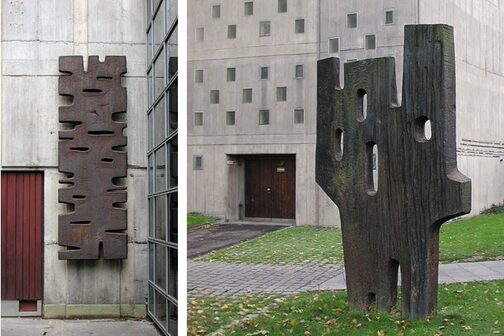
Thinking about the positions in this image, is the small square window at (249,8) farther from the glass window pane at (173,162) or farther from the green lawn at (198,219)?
the glass window pane at (173,162)

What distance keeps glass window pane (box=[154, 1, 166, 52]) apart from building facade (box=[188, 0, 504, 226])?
502 inches

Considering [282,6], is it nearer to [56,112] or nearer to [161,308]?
[56,112]

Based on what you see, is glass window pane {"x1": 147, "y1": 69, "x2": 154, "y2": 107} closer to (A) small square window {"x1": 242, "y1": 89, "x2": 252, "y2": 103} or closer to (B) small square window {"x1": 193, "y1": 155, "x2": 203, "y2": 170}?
(A) small square window {"x1": 242, "y1": 89, "x2": 252, "y2": 103}

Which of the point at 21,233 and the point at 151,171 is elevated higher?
the point at 151,171

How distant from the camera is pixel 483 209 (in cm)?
2598

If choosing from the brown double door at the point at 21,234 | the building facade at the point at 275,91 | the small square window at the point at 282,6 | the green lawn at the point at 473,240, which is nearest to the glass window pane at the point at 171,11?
the brown double door at the point at 21,234

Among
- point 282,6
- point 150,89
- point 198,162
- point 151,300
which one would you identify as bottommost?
point 151,300

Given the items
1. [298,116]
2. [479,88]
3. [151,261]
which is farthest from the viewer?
[479,88]

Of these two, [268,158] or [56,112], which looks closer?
[56,112]

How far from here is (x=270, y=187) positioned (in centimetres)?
2427

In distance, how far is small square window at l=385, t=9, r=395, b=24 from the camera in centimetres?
2192

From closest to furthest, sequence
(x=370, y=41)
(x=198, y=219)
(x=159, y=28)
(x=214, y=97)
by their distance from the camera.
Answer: (x=159, y=28) → (x=370, y=41) → (x=198, y=219) → (x=214, y=97)

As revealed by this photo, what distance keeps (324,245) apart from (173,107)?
34.2 feet

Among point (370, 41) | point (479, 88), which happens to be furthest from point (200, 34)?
point (479, 88)
